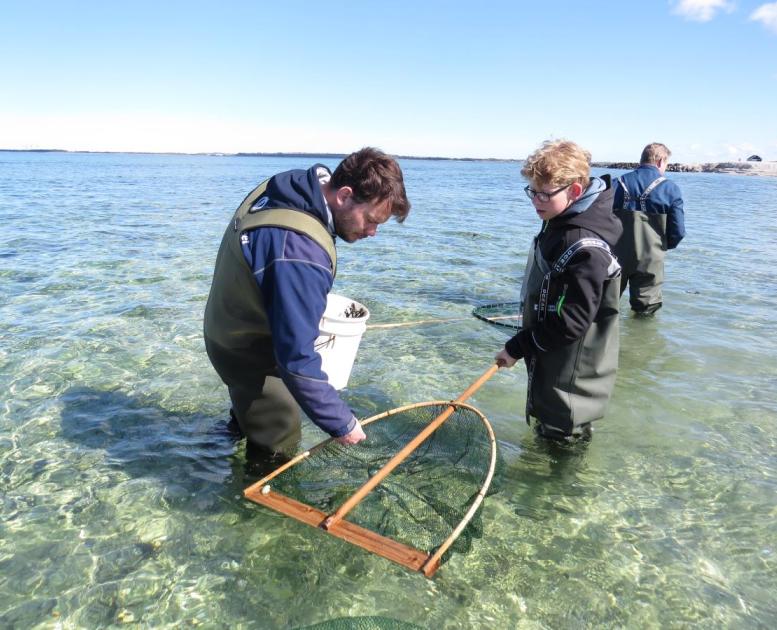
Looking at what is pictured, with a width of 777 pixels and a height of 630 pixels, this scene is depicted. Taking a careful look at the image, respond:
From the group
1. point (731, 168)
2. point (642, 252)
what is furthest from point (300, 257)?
point (731, 168)

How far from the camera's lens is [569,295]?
3.72m

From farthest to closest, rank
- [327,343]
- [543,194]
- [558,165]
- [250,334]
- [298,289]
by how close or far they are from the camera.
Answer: [327,343] → [543,194] → [558,165] → [250,334] → [298,289]

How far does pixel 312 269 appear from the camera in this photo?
3.02 meters

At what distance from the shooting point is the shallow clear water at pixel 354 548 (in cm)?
342

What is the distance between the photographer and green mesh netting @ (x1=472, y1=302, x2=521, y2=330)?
8.37m

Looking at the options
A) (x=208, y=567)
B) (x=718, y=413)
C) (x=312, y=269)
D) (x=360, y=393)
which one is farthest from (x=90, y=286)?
(x=718, y=413)

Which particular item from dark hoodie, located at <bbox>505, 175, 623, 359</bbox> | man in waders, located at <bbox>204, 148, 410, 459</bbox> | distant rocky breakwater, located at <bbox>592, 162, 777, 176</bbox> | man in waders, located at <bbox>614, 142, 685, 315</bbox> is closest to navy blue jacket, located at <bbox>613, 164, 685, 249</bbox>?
man in waders, located at <bbox>614, 142, 685, 315</bbox>

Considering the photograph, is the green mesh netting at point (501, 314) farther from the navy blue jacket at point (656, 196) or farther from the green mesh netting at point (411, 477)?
the green mesh netting at point (411, 477)

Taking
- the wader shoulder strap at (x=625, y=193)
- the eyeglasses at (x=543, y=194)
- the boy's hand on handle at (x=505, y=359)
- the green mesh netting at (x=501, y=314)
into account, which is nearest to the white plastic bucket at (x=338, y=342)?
the boy's hand on handle at (x=505, y=359)

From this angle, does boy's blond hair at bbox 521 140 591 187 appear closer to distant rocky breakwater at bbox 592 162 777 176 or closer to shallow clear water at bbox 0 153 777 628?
shallow clear water at bbox 0 153 777 628

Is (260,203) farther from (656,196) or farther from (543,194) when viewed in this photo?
(656,196)

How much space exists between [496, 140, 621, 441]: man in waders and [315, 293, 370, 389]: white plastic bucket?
43.6 inches

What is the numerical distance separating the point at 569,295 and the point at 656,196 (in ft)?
16.6

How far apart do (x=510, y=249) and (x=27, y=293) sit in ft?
37.8
